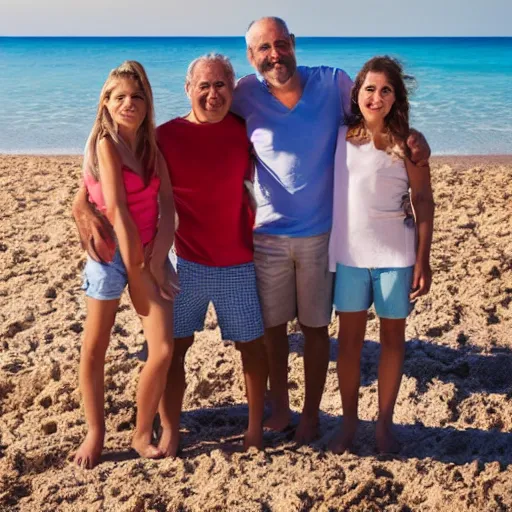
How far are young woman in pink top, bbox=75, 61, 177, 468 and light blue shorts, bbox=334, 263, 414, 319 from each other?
2.35 feet

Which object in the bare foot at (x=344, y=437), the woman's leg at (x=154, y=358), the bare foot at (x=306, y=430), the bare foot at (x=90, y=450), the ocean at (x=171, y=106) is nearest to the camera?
the woman's leg at (x=154, y=358)

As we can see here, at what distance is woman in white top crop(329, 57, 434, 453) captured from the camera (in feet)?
10.1

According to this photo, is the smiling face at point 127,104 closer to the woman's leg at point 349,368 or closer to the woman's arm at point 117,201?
the woman's arm at point 117,201

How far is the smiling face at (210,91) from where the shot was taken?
3105mm

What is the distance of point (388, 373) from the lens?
11.0 feet

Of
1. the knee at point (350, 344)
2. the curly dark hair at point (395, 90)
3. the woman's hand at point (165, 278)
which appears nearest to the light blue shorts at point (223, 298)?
the woman's hand at point (165, 278)

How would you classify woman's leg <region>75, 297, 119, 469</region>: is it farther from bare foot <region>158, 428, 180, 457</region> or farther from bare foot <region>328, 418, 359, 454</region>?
bare foot <region>328, 418, 359, 454</region>

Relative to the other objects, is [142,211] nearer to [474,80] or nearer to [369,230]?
[369,230]

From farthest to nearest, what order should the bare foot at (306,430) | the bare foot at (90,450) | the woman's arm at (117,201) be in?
the bare foot at (306,430)
the bare foot at (90,450)
the woman's arm at (117,201)

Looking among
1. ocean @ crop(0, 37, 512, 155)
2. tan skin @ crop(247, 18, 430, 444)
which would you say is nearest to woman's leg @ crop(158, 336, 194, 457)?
tan skin @ crop(247, 18, 430, 444)

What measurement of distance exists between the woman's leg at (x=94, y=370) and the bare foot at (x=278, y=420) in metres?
0.81

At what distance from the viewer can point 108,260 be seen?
10.0ft

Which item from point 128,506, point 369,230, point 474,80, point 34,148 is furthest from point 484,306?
point 474,80

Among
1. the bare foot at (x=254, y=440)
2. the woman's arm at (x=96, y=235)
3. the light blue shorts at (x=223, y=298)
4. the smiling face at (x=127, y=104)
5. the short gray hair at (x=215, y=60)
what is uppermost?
the short gray hair at (x=215, y=60)
